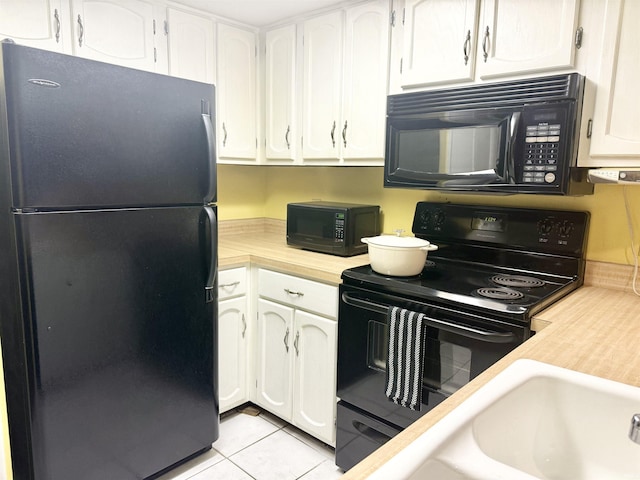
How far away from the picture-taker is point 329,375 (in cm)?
205

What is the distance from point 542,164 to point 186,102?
1338mm

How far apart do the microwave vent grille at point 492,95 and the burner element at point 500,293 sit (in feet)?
2.22

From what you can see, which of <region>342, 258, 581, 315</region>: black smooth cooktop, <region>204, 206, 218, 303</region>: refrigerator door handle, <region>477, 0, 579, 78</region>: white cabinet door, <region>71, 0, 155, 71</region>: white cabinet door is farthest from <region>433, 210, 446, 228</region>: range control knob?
<region>71, 0, 155, 71</region>: white cabinet door

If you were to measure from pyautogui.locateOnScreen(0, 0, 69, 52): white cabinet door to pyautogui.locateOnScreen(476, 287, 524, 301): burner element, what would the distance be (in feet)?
6.39

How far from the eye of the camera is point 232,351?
231cm

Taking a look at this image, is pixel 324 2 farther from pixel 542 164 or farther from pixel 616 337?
pixel 616 337

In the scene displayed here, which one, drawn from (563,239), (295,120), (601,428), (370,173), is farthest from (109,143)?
(563,239)

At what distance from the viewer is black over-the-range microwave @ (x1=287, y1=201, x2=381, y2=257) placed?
2.24 metres

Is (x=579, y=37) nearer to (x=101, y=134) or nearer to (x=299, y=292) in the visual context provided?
(x=299, y=292)

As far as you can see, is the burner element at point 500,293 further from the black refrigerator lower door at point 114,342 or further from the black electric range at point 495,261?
the black refrigerator lower door at point 114,342

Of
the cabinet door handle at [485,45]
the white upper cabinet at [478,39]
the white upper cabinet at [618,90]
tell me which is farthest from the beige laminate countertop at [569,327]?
the cabinet door handle at [485,45]

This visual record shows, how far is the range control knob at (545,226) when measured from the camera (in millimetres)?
1844

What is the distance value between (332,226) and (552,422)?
1.45m

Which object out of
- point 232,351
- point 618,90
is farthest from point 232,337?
point 618,90
